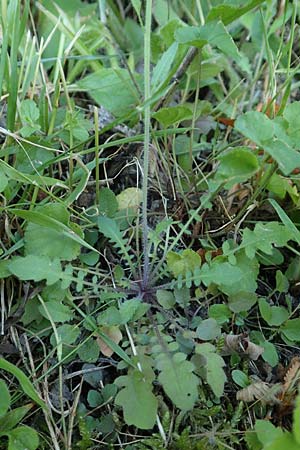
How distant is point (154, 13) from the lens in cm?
181

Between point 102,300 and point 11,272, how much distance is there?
0.21 metres

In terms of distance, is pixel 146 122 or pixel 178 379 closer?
pixel 178 379

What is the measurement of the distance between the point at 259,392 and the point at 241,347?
0.11 meters

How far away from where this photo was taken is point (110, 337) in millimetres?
1279

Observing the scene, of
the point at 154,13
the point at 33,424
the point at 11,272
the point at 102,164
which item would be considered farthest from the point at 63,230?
the point at 154,13

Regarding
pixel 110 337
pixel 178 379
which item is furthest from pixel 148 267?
pixel 178 379

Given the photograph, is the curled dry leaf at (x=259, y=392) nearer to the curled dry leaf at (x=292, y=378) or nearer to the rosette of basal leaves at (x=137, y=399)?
the curled dry leaf at (x=292, y=378)

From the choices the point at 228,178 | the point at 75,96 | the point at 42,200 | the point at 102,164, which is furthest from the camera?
the point at 75,96

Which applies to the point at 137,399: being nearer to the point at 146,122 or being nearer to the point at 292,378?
the point at 292,378

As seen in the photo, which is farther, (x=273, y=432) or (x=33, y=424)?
(x=33, y=424)

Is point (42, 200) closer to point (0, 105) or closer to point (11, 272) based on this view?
point (11, 272)

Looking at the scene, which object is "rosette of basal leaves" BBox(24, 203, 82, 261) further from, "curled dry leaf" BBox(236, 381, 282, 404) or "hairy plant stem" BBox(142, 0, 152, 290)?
"curled dry leaf" BBox(236, 381, 282, 404)

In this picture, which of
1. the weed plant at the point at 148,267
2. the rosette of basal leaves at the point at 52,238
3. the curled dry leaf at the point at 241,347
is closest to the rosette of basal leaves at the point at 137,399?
the weed plant at the point at 148,267

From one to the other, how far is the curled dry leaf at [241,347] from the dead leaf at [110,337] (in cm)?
24
